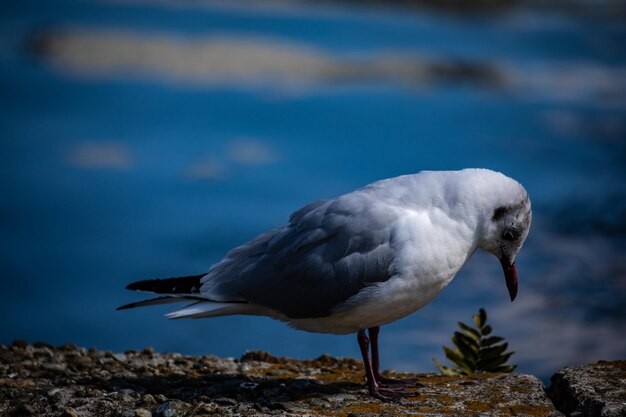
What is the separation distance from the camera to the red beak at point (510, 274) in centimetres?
443

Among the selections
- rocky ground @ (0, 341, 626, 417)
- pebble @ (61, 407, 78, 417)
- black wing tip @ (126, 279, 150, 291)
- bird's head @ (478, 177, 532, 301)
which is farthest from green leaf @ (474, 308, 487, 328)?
pebble @ (61, 407, 78, 417)

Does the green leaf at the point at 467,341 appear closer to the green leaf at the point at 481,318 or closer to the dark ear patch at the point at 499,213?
the green leaf at the point at 481,318

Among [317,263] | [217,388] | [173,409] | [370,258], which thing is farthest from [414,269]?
[173,409]

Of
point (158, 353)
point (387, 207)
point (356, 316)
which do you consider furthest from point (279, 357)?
point (387, 207)

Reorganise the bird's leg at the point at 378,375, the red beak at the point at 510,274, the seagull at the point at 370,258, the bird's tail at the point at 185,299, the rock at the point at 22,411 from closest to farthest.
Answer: the rock at the point at 22,411
the seagull at the point at 370,258
the bird's tail at the point at 185,299
the bird's leg at the point at 378,375
the red beak at the point at 510,274

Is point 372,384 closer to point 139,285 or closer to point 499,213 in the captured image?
point 499,213

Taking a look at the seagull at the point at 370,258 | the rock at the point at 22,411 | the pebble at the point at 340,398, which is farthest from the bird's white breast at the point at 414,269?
the rock at the point at 22,411

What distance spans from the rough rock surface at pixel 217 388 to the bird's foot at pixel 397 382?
50 millimetres

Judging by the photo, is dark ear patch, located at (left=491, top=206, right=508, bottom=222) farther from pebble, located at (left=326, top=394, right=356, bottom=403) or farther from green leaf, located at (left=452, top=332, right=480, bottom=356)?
pebble, located at (left=326, top=394, right=356, bottom=403)

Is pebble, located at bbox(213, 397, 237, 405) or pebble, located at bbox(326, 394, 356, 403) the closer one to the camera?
pebble, located at bbox(213, 397, 237, 405)

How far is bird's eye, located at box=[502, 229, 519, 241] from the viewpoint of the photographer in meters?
4.24

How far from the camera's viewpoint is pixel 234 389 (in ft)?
13.7

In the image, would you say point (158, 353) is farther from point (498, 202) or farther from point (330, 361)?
point (498, 202)

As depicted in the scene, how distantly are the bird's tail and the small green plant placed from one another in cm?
125
